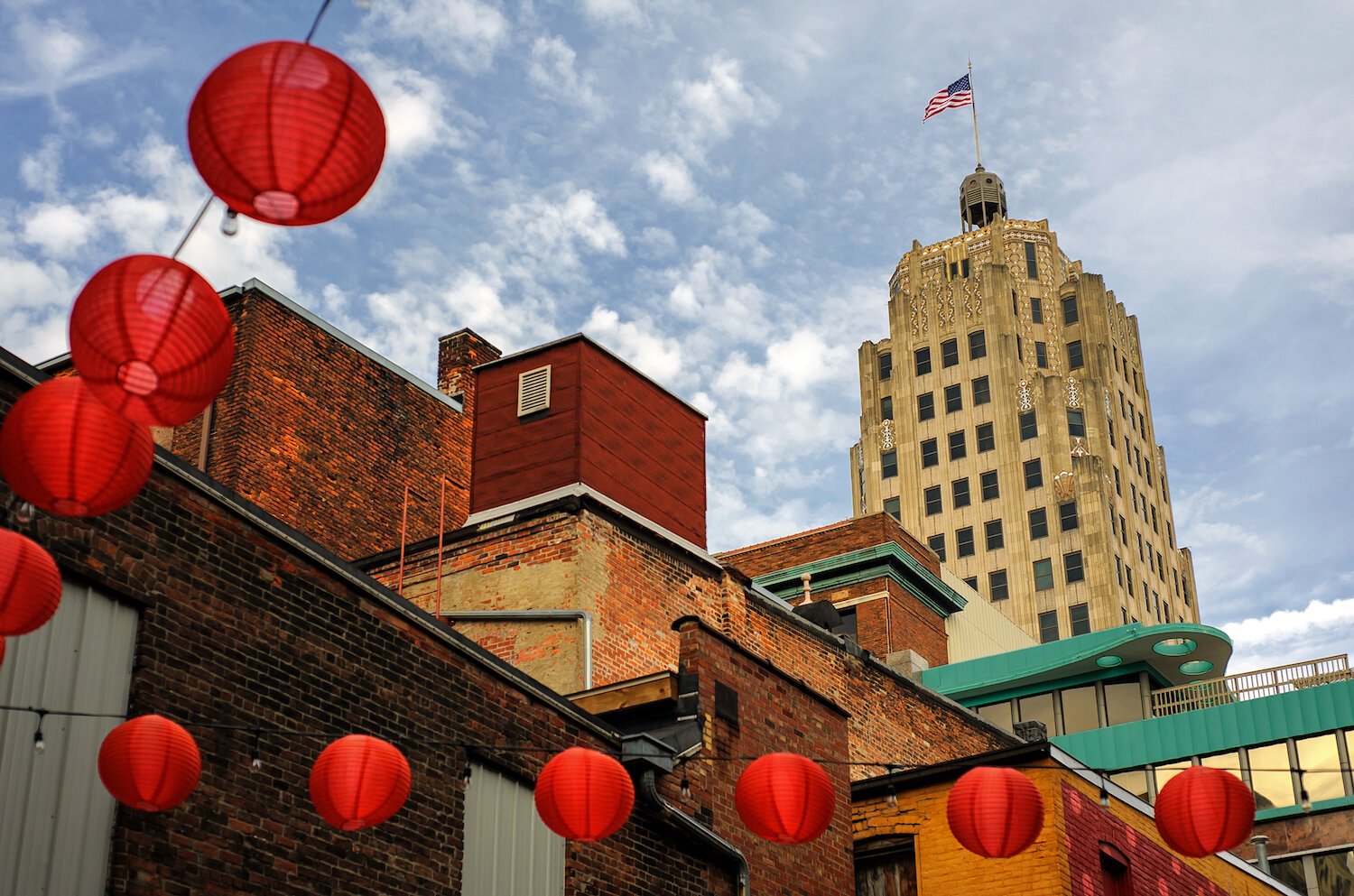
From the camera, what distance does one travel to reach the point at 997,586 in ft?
278

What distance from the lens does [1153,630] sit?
1506 inches

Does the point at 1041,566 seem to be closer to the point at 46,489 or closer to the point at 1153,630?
the point at 1153,630

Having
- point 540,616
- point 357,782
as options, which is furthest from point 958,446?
point 357,782

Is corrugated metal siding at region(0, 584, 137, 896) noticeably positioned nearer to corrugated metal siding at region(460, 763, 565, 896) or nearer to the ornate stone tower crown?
corrugated metal siding at region(460, 763, 565, 896)

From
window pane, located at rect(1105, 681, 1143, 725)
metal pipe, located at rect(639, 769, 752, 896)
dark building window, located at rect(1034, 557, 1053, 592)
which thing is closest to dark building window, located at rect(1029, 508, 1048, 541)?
dark building window, located at rect(1034, 557, 1053, 592)

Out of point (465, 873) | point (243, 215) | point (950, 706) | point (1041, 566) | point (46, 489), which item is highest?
point (1041, 566)

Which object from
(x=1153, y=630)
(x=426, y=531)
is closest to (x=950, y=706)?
(x=426, y=531)

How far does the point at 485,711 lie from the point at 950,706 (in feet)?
52.1


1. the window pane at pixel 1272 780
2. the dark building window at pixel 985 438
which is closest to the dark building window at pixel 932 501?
the dark building window at pixel 985 438

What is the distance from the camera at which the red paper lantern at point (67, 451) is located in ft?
27.4

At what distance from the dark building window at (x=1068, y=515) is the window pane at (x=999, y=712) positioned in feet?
150

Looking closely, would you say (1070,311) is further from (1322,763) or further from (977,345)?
(1322,763)

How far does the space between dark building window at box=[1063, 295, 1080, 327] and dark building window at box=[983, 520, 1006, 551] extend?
1683 centimetres

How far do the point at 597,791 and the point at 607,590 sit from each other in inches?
343
